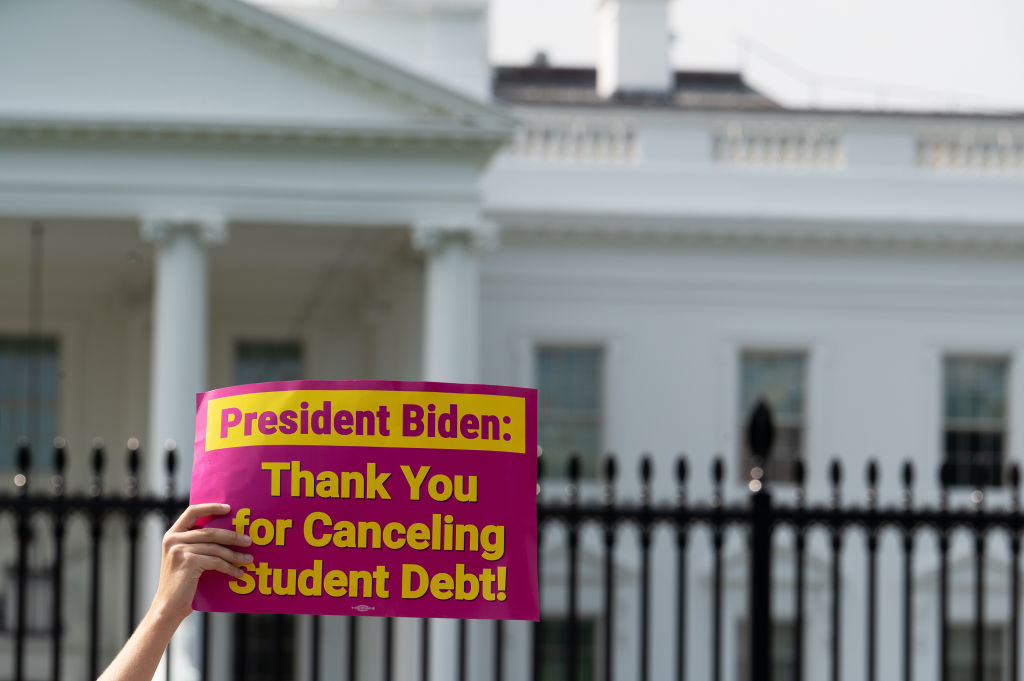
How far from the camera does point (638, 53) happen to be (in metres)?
25.1

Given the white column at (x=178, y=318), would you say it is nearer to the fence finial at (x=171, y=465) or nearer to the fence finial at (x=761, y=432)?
the fence finial at (x=171, y=465)

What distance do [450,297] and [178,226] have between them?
307 centimetres

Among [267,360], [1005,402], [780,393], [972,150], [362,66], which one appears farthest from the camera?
[267,360]

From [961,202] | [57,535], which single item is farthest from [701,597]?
[57,535]

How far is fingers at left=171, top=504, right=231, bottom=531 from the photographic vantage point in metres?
3.20

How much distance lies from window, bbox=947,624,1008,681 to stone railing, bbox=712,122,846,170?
651 centimetres

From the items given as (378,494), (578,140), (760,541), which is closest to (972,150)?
(578,140)

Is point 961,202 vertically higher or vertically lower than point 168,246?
higher

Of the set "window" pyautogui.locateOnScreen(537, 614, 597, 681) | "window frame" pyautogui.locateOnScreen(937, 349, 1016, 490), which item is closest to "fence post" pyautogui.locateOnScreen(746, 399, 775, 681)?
"window" pyautogui.locateOnScreen(537, 614, 597, 681)

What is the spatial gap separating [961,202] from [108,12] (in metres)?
11.6

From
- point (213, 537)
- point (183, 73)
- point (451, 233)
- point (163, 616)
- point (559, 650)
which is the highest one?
point (183, 73)

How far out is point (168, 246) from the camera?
1720 cm

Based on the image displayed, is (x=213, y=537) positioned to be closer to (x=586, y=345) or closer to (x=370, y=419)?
(x=370, y=419)

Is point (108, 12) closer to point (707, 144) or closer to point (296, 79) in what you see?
point (296, 79)
